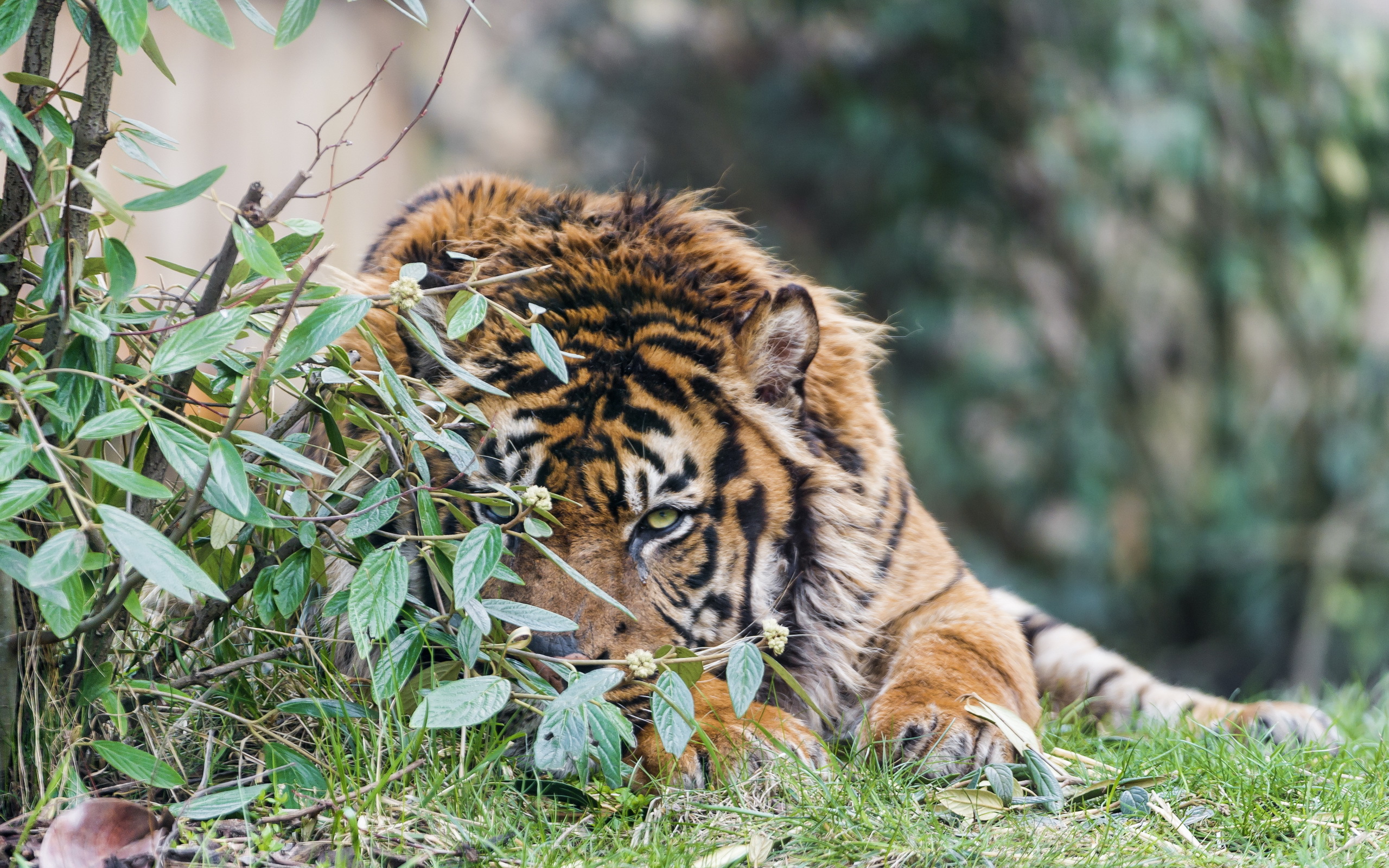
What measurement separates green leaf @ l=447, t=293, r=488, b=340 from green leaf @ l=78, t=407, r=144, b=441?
480mm

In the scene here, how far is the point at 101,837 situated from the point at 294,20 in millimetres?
1219

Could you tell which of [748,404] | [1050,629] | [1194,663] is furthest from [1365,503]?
[748,404]

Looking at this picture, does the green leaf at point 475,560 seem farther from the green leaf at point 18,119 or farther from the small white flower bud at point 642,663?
the green leaf at point 18,119

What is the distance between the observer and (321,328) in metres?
1.71

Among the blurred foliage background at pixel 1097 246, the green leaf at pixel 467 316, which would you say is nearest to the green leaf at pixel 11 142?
the green leaf at pixel 467 316

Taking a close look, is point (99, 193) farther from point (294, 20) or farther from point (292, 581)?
point (292, 581)

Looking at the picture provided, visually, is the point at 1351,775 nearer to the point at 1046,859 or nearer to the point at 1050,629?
the point at 1046,859

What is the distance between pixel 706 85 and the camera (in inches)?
262

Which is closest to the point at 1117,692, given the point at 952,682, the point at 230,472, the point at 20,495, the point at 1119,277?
the point at 952,682

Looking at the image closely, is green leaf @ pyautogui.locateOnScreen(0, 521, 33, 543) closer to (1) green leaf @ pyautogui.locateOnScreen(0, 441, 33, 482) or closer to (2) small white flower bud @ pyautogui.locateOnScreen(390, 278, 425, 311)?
(1) green leaf @ pyautogui.locateOnScreen(0, 441, 33, 482)

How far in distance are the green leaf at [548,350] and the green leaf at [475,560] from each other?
0.30 meters

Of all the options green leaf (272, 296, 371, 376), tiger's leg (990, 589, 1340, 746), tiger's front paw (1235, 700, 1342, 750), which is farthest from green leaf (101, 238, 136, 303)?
tiger's front paw (1235, 700, 1342, 750)

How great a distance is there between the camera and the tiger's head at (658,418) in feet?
7.26

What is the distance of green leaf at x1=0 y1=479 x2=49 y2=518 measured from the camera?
1486mm
